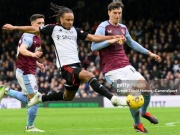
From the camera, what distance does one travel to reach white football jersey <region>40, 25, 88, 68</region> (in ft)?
38.1

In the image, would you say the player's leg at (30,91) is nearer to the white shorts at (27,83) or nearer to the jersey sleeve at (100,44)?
the white shorts at (27,83)

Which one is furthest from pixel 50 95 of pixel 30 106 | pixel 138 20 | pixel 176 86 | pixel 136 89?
pixel 138 20

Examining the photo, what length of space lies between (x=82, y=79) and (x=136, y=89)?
145cm

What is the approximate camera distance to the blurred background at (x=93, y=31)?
28.2 meters

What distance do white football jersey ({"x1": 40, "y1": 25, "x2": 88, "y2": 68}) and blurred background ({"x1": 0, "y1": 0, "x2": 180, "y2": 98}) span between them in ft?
48.9

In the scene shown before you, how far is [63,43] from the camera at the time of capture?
459 inches

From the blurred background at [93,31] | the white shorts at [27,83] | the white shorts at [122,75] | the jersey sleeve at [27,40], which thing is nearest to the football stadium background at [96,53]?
the blurred background at [93,31]

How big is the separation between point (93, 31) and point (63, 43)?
2192 cm

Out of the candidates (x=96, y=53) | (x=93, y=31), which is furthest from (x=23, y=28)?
(x=93, y=31)

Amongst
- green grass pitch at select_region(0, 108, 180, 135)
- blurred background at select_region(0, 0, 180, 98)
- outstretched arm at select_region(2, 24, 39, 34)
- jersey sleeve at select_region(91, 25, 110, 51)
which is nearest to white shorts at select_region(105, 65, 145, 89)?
jersey sleeve at select_region(91, 25, 110, 51)

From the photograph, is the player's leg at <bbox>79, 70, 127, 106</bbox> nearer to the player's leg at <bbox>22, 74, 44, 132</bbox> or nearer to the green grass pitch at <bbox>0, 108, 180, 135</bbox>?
the green grass pitch at <bbox>0, 108, 180, 135</bbox>

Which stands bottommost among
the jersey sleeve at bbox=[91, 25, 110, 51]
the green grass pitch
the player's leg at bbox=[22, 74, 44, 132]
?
the green grass pitch

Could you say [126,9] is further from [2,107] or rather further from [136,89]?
[136,89]

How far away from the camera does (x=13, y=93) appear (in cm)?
1412
